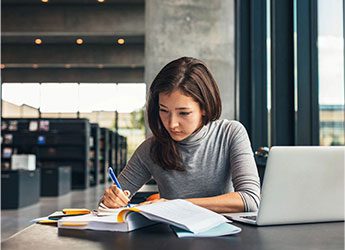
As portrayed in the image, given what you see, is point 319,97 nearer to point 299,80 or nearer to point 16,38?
point 299,80

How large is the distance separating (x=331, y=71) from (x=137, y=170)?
124cm

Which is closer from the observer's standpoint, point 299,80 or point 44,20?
point 299,80

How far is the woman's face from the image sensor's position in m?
1.86

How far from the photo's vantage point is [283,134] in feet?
12.1

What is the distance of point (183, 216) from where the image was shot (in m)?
1.30

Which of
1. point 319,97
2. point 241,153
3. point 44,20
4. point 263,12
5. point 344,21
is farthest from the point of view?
point 44,20

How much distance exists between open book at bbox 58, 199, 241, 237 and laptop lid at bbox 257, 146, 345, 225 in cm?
12

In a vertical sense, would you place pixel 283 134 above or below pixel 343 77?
below

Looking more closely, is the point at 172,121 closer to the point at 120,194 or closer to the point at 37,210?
the point at 120,194

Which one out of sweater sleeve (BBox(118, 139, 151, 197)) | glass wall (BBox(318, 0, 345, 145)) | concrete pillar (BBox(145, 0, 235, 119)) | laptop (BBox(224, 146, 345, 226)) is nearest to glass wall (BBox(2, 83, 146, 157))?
concrete pillar (BBox(145, 0, 235, 119))

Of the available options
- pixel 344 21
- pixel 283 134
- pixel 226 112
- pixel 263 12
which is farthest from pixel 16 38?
pixel 344 21

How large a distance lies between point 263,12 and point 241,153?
3.30 m

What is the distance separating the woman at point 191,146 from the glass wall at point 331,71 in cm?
78

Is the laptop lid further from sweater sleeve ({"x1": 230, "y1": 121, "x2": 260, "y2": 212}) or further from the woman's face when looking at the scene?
the woman's face
